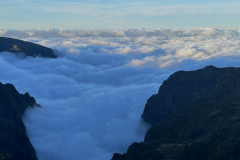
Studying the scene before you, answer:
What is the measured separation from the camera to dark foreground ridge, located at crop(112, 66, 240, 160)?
234 ft

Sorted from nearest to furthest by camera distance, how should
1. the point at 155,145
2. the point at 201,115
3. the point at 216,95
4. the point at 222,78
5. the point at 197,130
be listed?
the point at 155,145 → the point at 197,130 → the point at 201,115 → the point at 216,95 → the point at 222,78

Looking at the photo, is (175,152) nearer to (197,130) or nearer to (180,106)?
(197,130)

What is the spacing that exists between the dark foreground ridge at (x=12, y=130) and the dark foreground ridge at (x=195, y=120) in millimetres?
30397

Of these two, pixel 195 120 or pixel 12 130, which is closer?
pixel 195 120

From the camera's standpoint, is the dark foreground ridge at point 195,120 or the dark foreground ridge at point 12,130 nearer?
the dark foreground ridge at point 195,120

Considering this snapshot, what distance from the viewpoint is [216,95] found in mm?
113688

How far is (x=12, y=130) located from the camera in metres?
104

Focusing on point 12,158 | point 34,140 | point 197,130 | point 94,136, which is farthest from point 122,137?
point 12,158

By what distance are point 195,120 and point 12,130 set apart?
65.2m

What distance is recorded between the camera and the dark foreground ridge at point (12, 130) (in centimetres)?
9081

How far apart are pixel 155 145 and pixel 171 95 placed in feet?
195

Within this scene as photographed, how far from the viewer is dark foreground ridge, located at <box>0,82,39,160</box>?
90.8 m

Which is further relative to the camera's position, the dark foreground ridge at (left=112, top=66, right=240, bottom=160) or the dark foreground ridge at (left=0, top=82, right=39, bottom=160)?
the dark foreground ridge at (left=0, top=82, right=39, bottom=160)

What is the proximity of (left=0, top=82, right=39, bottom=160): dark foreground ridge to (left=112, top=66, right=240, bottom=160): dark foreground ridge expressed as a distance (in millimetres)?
30397
